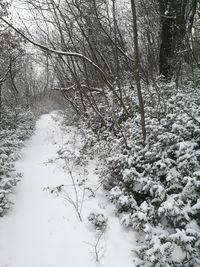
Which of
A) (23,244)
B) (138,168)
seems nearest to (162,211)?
(138,168)

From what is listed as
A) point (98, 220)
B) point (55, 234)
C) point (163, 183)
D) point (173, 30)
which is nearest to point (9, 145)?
point (55, 234)

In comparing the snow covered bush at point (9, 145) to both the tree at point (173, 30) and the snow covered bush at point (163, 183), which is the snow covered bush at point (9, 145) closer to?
the snow covered bush at point (163, 183)

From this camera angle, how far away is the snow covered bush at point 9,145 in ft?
18.0

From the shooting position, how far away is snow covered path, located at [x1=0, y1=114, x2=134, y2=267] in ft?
12.4

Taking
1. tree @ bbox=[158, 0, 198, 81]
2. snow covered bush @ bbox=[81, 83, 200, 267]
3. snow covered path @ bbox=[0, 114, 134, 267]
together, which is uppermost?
tree @ bbox=[158, 0, 198, 81]

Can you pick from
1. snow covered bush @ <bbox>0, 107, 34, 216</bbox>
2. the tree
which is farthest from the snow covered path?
the tree

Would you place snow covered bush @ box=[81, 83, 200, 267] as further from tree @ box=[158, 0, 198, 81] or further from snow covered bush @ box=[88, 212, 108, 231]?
tree @ box=[158, 0, 198, 81]

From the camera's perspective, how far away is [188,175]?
4.20 meters

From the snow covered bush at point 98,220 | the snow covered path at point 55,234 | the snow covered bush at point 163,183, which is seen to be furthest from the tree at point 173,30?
the snow covered bush at point 98,220

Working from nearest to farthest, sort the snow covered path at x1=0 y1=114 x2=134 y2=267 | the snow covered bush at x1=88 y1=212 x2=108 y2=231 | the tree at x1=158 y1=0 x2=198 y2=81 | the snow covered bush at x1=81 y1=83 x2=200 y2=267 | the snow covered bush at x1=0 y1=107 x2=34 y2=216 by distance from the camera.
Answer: the snow covered bush at x1=81 y1=83 x2=200 y2=267, the snow covered path at x1=0 y1=114 x2=134 y2=267, the snow covered bush at x1=88 y1=212 x2=108 y2=231, the snow covered bush at x1=0 y1=107 x2=34 y2=216, the tree at x1=158 y1=0 x2=198 y2=81

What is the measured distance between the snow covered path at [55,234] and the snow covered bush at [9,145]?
294mm

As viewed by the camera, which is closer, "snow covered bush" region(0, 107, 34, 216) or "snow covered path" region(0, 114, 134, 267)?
"snow covered path" region(0, 114, 134, 267)

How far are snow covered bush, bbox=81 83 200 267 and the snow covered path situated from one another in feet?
0.97

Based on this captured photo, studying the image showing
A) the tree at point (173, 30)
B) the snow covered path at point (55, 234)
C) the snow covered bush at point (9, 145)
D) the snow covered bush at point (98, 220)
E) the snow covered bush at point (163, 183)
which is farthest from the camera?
the tree at point (173, 30)
